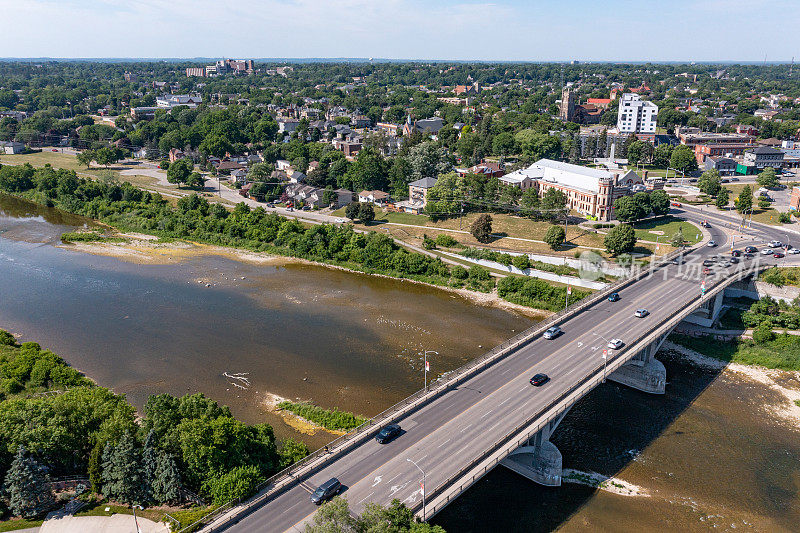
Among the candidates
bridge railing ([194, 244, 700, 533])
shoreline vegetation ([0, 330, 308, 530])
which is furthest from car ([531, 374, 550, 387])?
shoreline vegetation ([0, 330, 308, 530])

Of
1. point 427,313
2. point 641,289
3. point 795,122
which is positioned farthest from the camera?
point 795,122

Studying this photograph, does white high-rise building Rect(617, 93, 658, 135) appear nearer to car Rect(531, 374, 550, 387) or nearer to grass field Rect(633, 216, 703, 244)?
grass field Rect(633, 216, 703, 244)

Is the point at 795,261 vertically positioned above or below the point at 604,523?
above

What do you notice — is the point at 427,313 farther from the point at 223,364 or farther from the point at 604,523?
the point at 604,523

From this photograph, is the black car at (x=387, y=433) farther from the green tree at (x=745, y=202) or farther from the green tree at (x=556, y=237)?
the green tree at (x=745, y=202)

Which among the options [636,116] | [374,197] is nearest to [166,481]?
[374,197]

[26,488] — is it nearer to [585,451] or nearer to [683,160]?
[585,451]

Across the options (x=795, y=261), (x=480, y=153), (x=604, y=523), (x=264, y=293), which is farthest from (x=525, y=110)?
(x=604, y=523)
